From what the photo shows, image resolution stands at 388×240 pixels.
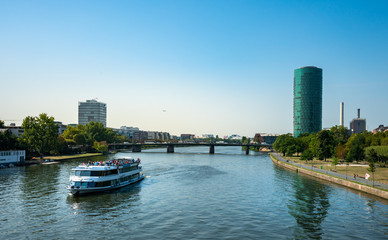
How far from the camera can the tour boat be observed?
55.5 metres

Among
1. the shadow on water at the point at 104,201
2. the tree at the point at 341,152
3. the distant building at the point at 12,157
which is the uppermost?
the tree at the point at 341,152

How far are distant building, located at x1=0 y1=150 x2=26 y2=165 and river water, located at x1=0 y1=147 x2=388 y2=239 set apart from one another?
39.7 meters

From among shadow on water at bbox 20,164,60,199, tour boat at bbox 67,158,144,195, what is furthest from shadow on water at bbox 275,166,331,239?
shadow on water at bbox 20,164,60,199

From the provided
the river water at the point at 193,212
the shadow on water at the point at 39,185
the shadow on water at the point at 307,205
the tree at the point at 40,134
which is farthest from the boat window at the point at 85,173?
the tree at the point at 40,134

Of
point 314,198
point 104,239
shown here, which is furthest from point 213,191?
point 104,239

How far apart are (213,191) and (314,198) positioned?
62.3 feet

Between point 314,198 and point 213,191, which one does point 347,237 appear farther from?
point 213,191

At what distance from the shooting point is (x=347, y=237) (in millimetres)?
33906

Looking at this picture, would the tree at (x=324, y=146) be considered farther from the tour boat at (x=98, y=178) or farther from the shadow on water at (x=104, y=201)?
the shadow on water at (x=104, y=201)

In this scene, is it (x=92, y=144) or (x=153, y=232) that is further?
(x=92, y=144)

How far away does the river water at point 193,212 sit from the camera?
34.9m

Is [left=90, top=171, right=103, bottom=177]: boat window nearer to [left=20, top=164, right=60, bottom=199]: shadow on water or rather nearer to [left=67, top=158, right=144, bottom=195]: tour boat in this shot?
[left=67, top=158, right=144, bottom=195]: tour boat

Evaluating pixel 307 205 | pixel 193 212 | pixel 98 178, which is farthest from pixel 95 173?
pixel 307 205

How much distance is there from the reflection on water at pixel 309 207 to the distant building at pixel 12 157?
3617 inches
